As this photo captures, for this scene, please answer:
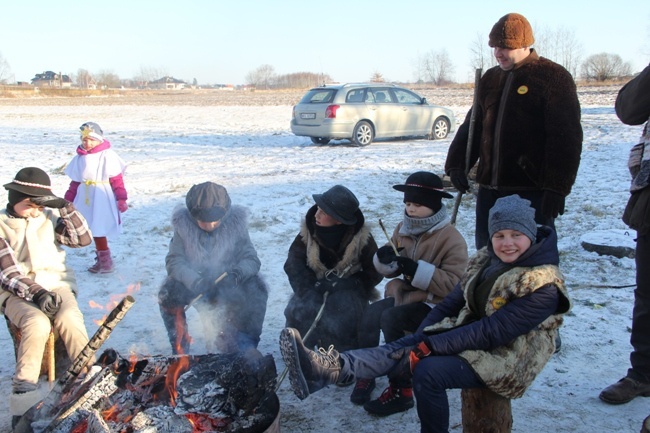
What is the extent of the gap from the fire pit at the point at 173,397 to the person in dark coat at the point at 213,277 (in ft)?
Result: 2.51

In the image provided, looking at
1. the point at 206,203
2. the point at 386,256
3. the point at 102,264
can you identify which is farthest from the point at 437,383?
the point at 102,264

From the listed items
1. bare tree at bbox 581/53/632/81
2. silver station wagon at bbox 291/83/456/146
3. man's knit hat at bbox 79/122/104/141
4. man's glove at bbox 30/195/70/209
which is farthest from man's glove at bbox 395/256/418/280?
bare tree at bbox 581/53/632/81

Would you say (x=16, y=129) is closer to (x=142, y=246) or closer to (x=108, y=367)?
(x=142, y=246)

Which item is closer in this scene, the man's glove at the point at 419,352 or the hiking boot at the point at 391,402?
the man's glove at the point at 419,352

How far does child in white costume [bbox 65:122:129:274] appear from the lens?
19.1 ft

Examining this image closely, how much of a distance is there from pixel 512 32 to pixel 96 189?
14.2 ft

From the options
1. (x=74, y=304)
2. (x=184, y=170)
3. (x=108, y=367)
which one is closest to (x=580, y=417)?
(x=108, y=367)

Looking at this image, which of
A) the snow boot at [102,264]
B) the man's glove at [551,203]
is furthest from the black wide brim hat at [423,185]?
the snow boot at [102,264]

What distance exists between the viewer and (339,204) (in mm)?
3875

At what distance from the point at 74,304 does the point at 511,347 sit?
8.95 feet

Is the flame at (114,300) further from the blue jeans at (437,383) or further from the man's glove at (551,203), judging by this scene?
the man's glove at (551,203)

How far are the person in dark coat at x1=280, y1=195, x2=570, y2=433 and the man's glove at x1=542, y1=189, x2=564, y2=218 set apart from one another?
734mm

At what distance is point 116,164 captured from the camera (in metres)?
5.94

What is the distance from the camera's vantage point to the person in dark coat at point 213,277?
4.00 meters
